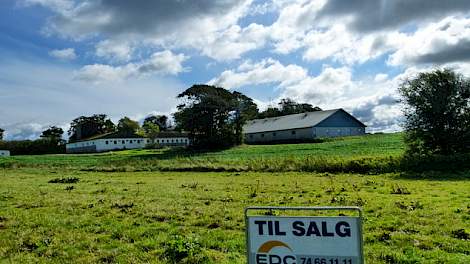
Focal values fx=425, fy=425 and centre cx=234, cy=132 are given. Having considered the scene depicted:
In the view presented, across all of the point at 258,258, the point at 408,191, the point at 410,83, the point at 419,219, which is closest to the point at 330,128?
the point at 410,83

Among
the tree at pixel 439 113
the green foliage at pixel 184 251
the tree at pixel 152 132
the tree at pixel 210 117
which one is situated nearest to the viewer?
the green foliage at pixel 184 251

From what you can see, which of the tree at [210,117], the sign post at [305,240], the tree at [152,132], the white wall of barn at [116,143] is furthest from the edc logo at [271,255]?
the tree at [152,132]

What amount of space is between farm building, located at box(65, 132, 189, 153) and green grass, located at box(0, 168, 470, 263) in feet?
340

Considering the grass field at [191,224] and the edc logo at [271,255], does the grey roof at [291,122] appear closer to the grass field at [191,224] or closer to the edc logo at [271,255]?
the grass field at [191,224]

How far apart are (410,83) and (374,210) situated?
2314 cm

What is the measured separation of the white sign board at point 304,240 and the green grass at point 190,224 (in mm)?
3468

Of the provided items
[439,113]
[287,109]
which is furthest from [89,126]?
[439,113]

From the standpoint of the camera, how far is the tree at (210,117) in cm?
7519

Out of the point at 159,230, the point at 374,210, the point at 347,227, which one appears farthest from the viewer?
the point at 374,210

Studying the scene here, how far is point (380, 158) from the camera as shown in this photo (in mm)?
29438

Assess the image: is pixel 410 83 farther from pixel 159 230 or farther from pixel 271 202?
pixel 159 230

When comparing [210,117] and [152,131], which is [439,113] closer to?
[210,117]

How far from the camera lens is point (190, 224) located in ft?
36.4

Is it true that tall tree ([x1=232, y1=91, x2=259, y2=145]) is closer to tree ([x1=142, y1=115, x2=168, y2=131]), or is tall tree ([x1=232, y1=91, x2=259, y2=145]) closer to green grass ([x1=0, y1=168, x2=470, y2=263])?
green grass ([x1=0, y1=168, x2=470, y2=263])
